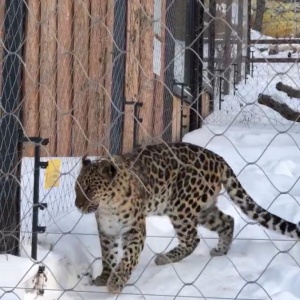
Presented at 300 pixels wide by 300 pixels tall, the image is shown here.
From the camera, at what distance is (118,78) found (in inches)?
132

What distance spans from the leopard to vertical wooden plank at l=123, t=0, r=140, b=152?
101 centimetres

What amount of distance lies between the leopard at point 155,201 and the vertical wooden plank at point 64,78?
63 centimetres

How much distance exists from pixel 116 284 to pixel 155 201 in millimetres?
392

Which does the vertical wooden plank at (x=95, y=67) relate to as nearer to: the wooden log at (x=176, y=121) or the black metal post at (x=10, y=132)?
the black metal post at (x=10, y=132)

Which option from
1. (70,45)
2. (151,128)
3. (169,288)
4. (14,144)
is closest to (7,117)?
(14,144)

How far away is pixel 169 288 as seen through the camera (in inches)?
85.8

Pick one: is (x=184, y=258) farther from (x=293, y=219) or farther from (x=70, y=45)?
(x=70, y=45)

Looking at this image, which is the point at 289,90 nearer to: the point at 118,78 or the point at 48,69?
the point at 118,78

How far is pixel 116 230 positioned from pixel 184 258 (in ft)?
→ 0.99

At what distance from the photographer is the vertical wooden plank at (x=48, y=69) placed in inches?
119

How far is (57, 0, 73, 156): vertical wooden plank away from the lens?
3078mm

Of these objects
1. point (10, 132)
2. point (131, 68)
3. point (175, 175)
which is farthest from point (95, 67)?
point (10, 132)

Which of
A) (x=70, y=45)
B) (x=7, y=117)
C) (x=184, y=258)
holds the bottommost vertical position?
(x=184, y=258)

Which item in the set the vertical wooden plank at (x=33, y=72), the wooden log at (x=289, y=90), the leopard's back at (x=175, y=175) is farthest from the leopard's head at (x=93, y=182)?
the wooden log at (x=289, y=90)
